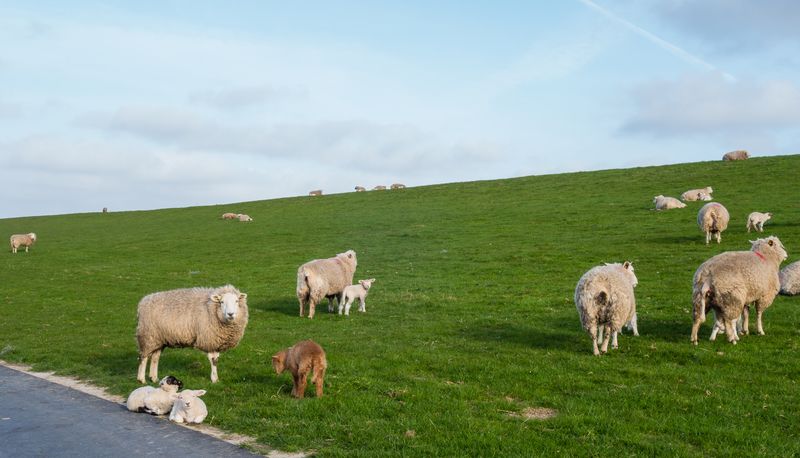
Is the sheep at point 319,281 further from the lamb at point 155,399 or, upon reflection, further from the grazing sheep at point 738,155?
the grazing sheep at point 738,155

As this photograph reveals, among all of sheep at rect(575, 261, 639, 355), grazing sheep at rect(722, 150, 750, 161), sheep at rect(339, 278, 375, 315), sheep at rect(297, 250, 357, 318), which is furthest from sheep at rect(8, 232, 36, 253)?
grazing sheep at rect(722, 150, 750, 161)

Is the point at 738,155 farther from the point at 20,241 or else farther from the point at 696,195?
the point at 20,241

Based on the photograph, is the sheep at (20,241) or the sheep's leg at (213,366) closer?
the sheep's leg at (213,366)

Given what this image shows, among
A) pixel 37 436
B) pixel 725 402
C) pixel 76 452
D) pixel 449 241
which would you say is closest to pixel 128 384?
pixel 37 436

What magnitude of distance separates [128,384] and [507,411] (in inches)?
296

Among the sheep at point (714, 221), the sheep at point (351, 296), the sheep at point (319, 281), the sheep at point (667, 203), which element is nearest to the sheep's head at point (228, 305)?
the sheep at point (319, 281)

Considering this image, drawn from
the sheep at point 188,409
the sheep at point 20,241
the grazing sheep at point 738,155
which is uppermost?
the grazing sheep at point 738,155

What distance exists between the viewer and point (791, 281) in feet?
67.2

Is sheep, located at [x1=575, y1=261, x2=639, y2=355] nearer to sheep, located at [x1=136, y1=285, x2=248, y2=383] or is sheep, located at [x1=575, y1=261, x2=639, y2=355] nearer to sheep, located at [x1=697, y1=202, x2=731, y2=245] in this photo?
sheep, located at [x1=136, y1=285, x2=248, y2=383]

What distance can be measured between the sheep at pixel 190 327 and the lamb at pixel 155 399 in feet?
6.15

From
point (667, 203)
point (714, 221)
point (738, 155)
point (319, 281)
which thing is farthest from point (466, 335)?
point (738, 155)

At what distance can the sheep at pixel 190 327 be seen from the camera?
42.7 ft

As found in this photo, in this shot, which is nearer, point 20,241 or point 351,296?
point 351,296

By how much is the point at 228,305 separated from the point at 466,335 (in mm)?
7312
